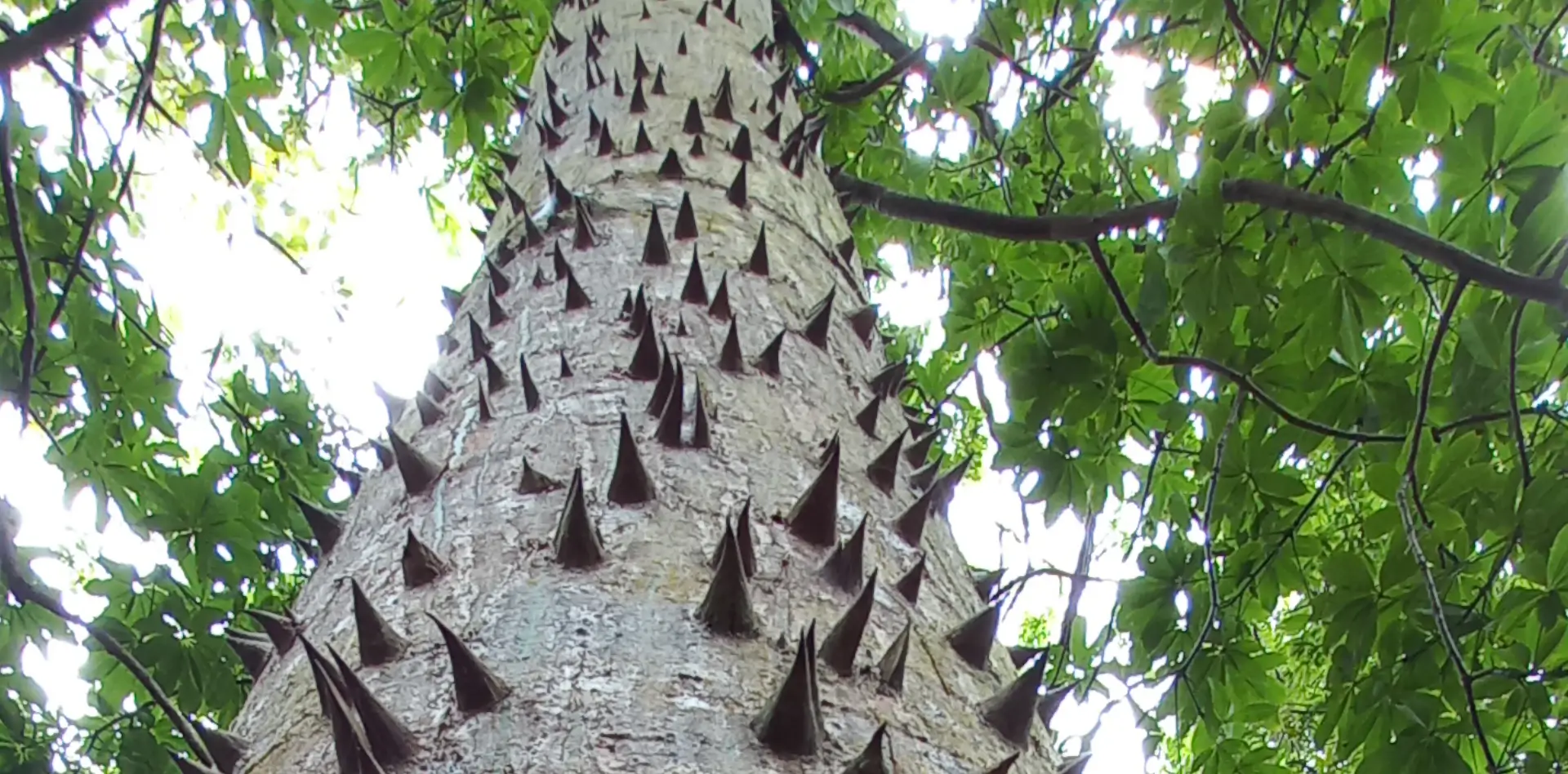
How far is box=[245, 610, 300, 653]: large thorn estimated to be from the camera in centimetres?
134

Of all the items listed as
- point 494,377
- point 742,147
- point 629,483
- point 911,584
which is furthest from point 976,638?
point 742,147

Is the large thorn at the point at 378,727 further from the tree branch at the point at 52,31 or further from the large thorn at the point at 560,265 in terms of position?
the tree branch at the point at 52,31

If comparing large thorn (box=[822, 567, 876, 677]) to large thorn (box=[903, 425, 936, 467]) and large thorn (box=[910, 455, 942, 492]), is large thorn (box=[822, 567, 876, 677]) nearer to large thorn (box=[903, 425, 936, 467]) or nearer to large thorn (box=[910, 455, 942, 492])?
large thorn (box=[910, 455, 942, 492])

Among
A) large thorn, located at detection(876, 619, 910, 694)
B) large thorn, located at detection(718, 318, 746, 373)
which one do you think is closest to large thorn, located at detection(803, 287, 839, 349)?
large thorn, located at detection(718, 318, 746, 373)

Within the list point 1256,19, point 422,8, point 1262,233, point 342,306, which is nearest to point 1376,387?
point 1262,233

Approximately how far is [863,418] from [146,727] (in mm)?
2023

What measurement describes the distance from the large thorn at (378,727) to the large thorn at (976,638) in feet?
2.00

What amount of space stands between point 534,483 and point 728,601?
37 centimetres

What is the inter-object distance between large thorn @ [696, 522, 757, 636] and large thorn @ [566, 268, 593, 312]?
Answer: 2.69 feet

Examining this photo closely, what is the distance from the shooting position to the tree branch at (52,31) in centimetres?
195

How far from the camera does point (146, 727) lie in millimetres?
2678

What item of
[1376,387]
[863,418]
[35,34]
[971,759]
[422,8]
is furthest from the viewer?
[422,8]

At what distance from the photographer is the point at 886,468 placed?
1.55 m

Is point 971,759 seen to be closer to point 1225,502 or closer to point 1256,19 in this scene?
point 1225,502
